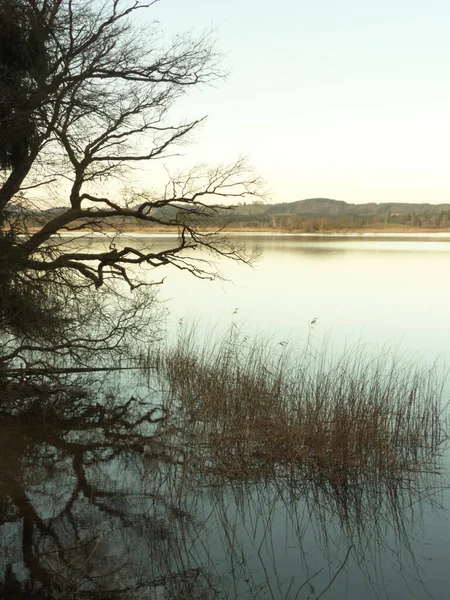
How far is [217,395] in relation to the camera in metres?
8.46

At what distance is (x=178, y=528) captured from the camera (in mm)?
5332

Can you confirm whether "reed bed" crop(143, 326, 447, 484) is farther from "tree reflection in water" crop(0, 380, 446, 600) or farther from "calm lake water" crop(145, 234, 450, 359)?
"calm lake water" crop(145, 234, 450, 359)

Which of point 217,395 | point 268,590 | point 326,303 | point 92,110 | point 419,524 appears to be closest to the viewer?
point 268,590

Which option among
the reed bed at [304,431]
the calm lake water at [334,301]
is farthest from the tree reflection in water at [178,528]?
the calm lake water at [334,301]

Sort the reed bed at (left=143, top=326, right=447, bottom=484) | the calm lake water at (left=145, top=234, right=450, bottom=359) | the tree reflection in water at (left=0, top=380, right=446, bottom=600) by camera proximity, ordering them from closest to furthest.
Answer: the tree reflection in water at (left=0, top=380, right=446, bottom=600), the reed bed at (left=143, top=326, right=447, bottom=484), the calm lake water at (left=145, top=234, right=450, bottom=359)

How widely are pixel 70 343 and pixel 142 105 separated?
4.05 meters

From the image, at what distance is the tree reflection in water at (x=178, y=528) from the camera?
4508 mm

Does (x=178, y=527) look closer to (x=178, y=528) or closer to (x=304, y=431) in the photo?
(x=178, y=528)

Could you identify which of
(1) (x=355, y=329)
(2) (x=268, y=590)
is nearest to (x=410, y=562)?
(2) (x=268, y=590)

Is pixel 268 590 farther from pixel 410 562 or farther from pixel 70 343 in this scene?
pixel 70 343

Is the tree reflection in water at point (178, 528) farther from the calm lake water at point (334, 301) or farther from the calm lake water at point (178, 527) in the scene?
the calm lake water at point (334, 301)

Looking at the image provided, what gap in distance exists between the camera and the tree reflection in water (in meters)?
4.51

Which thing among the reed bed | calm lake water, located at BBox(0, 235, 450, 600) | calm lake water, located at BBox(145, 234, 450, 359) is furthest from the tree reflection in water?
calm lake water, located at BBox(145, 234, 450, 359)

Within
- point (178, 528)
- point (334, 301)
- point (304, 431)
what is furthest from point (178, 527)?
point (334, 301)
